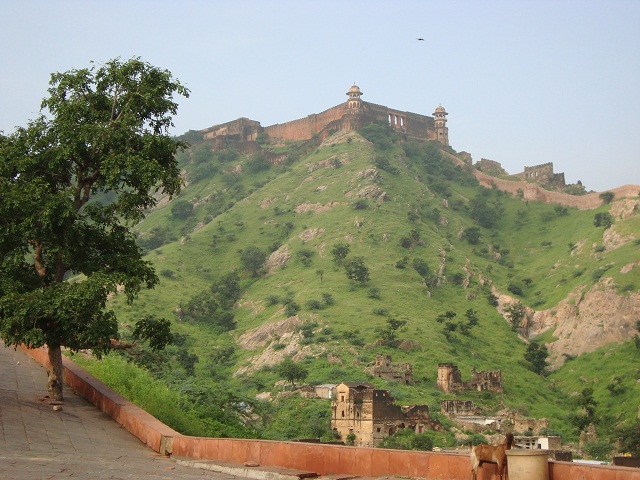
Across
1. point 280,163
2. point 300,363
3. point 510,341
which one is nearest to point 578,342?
point 510,341

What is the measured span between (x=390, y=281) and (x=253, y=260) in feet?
50.1

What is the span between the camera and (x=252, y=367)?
207 ft

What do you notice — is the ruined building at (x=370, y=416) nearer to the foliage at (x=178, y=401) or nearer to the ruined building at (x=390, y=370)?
the ruined building at (x=390, y=370)

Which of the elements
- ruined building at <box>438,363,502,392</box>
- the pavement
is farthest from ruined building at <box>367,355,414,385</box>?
the pavement

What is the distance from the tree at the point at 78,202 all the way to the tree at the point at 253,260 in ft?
221

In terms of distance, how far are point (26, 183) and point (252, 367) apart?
4993cm

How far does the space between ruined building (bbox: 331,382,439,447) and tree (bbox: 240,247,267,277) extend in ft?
105

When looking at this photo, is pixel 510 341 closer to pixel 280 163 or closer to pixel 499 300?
pixel 499 300

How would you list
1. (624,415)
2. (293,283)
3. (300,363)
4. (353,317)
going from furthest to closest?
(293,283) < (353,317) < (300,363) < (624,415)

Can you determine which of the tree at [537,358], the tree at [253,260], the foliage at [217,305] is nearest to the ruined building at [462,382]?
the tree at [537,358]

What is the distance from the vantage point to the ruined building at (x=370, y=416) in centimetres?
5119

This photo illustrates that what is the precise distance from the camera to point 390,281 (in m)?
74.8

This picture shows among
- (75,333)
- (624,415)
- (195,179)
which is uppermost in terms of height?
(195,179)

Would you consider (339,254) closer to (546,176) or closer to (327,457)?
(546,176)
